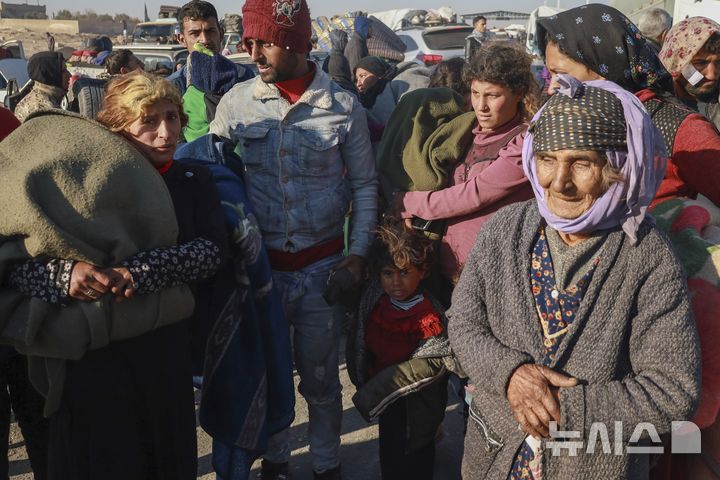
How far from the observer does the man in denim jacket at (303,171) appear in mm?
2988

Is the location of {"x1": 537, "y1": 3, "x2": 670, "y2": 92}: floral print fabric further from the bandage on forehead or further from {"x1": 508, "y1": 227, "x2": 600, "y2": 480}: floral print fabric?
{"x1": 508, "y1": 227, "x2": 600, "y2": 480}: floral print fabric

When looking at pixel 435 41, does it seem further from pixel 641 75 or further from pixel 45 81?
pixel 641 75

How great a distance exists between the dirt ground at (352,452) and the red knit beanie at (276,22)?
6.99 feet

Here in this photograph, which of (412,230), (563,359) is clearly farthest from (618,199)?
(412,230)

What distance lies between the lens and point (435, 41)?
587 inches

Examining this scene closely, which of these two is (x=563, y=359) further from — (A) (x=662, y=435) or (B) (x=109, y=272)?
(B) (x=109, y=272)

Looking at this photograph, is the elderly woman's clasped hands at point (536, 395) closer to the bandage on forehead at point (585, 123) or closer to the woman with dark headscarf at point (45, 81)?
the bandage on forehead at point (585, 123)

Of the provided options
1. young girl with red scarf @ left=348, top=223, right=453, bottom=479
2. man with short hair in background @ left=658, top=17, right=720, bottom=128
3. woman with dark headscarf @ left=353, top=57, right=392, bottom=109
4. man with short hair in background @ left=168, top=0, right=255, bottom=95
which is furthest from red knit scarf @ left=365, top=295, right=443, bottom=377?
woman with dark headscarf @ left=353, top=57, right=392, bottom=109

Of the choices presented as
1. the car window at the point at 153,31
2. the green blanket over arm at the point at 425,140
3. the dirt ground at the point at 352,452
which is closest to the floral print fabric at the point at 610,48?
the green blanket over arm at the point at 425,140

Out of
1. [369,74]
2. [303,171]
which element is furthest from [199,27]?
[369,74]

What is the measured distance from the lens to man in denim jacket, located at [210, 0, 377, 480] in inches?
118

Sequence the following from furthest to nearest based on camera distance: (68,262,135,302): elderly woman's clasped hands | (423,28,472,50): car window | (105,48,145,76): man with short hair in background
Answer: (423,28,472,50): car window
(105,48,145,76): man with short hair in background
(68,262,135,302): elderly woman's clasped hands

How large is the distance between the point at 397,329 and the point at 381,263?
0.29m

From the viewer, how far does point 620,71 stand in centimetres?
259
